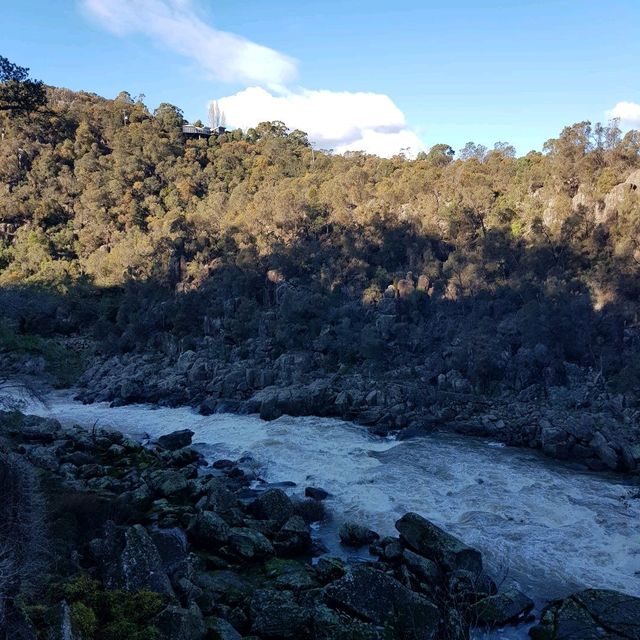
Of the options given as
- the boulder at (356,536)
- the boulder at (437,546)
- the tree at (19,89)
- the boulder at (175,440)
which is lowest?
the boulder at (175,440)

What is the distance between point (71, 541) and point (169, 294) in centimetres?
3060

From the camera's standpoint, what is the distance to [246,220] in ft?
144

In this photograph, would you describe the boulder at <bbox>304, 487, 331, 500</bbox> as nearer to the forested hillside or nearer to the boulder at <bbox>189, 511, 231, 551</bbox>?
the boulder at <bbox>189, 511, 231, 551</bbox>

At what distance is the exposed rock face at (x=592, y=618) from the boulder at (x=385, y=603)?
7.01ft

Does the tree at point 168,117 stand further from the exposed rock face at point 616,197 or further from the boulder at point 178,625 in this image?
the boulder at point 178,625

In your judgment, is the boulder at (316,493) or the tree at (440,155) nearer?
the boulder at (316,493)

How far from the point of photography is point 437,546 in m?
11.4

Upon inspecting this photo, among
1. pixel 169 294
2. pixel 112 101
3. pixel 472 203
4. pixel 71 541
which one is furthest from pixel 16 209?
pixel 71 541

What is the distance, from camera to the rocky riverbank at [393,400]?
19.4 meters

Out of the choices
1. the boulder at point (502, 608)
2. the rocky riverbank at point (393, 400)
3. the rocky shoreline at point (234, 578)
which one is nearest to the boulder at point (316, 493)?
the rocky shoreline at point (234, 578)

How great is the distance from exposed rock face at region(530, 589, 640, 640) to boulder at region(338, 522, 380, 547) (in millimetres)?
4147

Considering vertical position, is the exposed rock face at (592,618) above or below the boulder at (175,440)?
above

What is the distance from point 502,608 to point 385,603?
7.87ft

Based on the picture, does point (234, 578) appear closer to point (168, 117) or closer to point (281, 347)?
point (281, 347)
